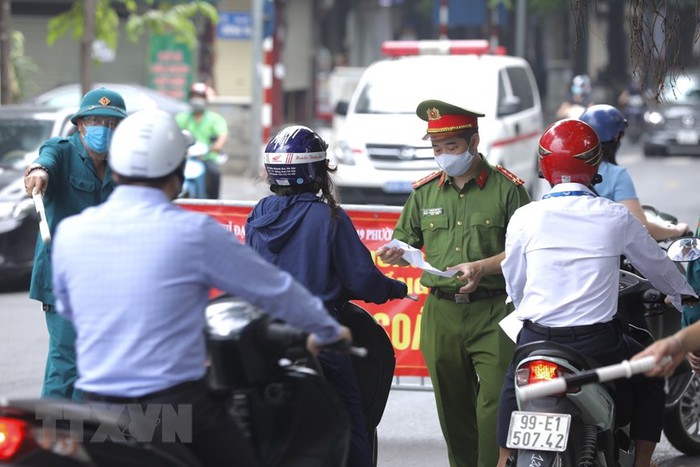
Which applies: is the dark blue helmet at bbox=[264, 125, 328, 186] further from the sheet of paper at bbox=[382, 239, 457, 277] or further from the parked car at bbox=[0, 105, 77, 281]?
the parked car at bbox=[0, 105, 77, 281]

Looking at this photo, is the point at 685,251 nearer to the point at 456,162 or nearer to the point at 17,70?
the point at 456,162

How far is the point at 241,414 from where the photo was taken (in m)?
4.09

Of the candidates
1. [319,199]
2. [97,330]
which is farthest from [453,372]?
[97,330]

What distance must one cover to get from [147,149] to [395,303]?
4.04m

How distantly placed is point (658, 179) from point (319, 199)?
61.1 ft

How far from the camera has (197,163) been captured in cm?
1387

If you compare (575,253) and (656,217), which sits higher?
(575,253)

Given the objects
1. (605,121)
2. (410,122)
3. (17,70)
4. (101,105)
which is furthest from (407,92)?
(101,105)

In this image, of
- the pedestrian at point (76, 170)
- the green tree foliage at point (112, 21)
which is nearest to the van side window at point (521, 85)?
the green tree foliage at point (112, 21)

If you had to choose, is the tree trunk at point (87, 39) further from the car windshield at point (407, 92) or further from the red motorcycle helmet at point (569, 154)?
the red motorcycle helmet at point (569, 154)

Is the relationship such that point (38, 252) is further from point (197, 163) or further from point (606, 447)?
point (197, 163)

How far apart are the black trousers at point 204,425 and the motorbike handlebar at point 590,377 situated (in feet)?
2.86

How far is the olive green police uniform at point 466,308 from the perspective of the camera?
5.88 metres

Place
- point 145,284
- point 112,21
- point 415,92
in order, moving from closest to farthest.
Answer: point 145,284 → point 415,92 → point 112,21
